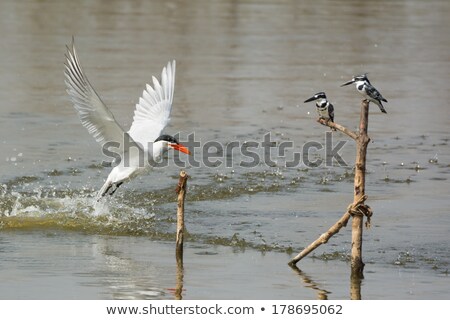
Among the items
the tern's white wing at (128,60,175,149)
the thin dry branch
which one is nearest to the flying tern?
the tern's white wing at (128,60,175,149)

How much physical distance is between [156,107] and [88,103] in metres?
1.74

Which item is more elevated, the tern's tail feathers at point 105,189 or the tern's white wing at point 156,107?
the tern's white wing at point 156,107

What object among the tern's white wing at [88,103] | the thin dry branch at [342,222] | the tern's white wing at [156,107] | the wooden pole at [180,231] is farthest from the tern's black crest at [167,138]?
the thin dry branch at [342,222]

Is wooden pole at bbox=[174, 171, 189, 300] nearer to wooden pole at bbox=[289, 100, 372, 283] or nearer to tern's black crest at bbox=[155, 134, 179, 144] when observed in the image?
wooden pole at bbox=[289, 100, 372, 283]

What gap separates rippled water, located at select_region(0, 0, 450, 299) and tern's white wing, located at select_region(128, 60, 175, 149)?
974 millimetres

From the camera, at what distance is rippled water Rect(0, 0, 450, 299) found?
10484 millimetres

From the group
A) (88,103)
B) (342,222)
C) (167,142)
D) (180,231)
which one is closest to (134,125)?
(167,142)

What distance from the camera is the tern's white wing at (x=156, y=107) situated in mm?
13031

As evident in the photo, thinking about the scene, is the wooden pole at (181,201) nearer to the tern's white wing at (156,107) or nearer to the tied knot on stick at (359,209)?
the tied knot on stick at (359,209)

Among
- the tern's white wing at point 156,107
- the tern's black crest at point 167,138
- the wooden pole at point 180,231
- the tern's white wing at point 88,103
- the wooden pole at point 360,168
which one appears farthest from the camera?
the tern's white wing at point 156,107

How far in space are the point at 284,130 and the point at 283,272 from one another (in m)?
7.53

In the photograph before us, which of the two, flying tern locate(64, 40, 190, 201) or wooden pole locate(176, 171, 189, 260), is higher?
flying tern locate(64, 40, 190, 201)

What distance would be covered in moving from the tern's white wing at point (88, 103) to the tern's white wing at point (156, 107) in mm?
1042
